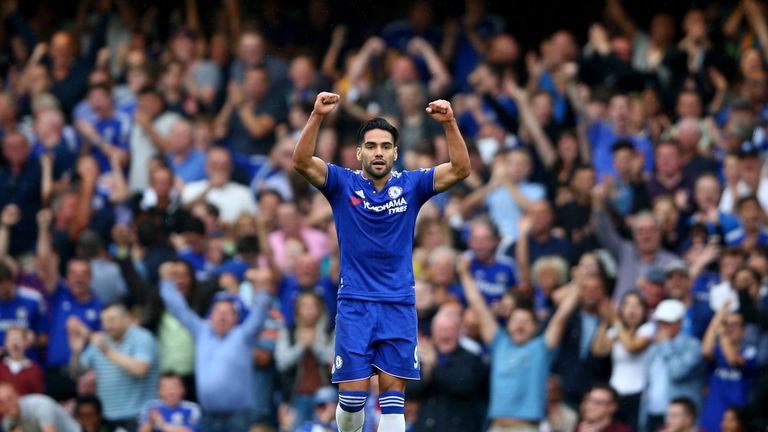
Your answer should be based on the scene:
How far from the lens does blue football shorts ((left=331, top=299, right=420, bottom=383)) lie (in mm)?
10859

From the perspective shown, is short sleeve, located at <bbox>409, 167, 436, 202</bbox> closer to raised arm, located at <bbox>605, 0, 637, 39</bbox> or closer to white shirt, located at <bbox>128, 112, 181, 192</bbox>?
white shirt, located at <bbox>128, 112, 181, 192</bbox>

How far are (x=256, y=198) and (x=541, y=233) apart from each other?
327 cm

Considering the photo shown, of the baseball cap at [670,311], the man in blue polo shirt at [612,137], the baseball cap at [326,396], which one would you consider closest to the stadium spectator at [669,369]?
the baseball cap at [670,311]

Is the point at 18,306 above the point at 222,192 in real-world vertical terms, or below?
below

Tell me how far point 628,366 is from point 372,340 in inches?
173

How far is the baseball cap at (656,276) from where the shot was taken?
1502 cm

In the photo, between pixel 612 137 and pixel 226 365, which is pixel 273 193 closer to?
pixel 226 365

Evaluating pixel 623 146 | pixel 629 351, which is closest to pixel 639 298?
pixel 629 351

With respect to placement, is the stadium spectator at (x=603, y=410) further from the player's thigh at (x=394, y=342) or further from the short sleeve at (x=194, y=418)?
the player's thigh at (x=394, y=342)

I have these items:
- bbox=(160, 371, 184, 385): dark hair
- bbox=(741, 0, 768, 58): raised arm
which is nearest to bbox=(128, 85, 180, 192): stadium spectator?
bbox=(160, 371, 184, 385): dark hair

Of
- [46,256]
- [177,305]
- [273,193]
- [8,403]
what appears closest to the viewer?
[8,403]

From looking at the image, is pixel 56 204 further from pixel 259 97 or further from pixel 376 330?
pixel 376 330

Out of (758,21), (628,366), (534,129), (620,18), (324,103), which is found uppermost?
(620,18)

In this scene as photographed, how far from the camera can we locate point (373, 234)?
430 inches
